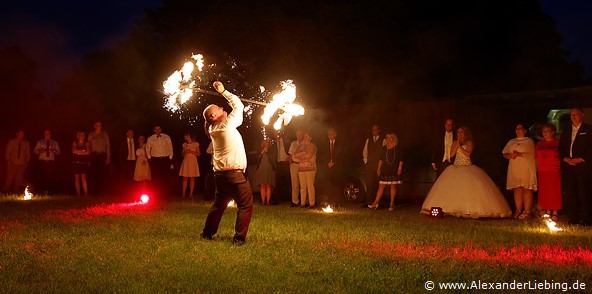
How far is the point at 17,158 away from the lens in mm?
20922

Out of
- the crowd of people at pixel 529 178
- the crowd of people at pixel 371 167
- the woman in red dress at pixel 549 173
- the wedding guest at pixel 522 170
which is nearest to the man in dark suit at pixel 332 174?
the crowd of people at pixel 371 167

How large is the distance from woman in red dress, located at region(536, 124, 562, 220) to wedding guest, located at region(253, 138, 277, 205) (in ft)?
22.0

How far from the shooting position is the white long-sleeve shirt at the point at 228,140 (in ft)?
31.2

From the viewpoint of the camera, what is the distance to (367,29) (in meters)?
24.5

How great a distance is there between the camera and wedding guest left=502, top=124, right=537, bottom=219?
539 inches

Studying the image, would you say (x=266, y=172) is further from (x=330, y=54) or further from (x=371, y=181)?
(x=330, y=54)

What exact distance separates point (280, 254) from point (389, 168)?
7953mm

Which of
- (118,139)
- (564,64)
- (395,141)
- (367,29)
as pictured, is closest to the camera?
(395,141)

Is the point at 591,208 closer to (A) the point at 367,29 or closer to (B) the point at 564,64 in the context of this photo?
(A) the point at 367,29

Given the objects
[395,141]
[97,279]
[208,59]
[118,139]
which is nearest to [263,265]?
[97,279]

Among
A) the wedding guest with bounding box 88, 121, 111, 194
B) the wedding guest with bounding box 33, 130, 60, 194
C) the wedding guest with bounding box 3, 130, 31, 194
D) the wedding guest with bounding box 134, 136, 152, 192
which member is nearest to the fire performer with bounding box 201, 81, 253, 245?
the wedding guest with bounding box 134, 136, 152, 192

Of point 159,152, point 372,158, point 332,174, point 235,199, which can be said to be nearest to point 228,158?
point 235,199

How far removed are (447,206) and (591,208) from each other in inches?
109

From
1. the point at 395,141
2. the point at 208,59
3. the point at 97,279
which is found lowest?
the point at 97,279
